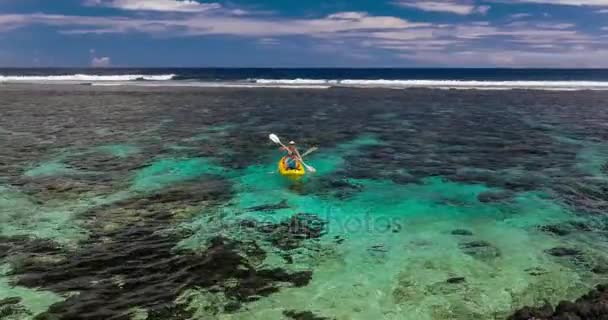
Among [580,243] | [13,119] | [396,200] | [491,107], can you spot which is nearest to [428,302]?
[580,243]

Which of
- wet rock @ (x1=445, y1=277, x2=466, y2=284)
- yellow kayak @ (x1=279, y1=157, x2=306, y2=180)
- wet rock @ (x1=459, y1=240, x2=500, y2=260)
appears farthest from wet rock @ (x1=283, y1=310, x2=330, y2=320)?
yellow kayak @ (x1=279, y1=157, x2=306, y2=180)

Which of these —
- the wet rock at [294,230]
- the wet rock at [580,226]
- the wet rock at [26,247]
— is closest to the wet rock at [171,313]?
the wet rock at [294,230]

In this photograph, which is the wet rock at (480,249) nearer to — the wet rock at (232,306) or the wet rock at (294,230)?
the wet rock at (294,230)

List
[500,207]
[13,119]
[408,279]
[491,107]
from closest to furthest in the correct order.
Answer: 1. [408,279]
2. [500,207]
3. [13,119]
4. [491,107]

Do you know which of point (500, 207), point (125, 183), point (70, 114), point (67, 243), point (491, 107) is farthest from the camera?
point (491, 107)

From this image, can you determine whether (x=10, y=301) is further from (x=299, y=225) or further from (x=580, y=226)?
(x=580, y=226)

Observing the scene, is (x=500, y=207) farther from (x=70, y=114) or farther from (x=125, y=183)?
(x=70, y=114)

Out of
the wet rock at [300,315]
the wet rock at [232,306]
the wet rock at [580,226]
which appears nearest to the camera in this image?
the wet rock at [300,315]
